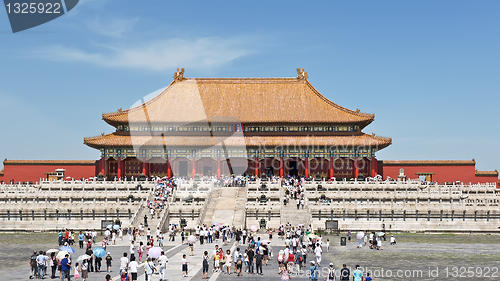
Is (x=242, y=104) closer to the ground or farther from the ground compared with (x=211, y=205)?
farther from the ground

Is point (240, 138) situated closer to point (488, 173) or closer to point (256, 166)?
point (256, 166)

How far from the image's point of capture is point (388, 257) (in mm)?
37156

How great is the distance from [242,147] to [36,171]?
2845cm

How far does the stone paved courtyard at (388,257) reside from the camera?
101ft

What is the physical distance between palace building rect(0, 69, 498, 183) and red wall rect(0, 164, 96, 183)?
0.43ft

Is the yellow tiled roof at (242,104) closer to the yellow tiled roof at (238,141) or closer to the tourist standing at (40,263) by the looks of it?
the yellow tiled roof at (238,141)

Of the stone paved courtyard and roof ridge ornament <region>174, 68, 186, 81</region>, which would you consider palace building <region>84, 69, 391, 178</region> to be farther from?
the stone paved courtyard

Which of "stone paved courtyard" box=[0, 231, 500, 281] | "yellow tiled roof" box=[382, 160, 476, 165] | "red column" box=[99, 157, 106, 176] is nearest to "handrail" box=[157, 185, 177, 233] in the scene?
"stone paved courtyard" box=[0, 231, 500, 281]

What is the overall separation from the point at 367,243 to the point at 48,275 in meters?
23.4

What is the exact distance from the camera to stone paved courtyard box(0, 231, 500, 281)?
3083cm

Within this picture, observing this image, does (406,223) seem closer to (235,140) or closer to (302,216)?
(302,216)

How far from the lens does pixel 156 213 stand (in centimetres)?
5297

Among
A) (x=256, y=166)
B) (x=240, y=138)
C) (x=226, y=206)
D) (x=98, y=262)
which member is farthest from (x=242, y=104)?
(x=98, y=262)

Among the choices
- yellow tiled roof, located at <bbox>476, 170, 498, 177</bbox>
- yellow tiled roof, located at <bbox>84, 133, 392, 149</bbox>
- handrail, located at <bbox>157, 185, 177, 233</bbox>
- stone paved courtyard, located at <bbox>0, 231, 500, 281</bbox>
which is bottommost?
stone paved courtyard, located at <bbox>0, 231, 500, 281</bbox>
